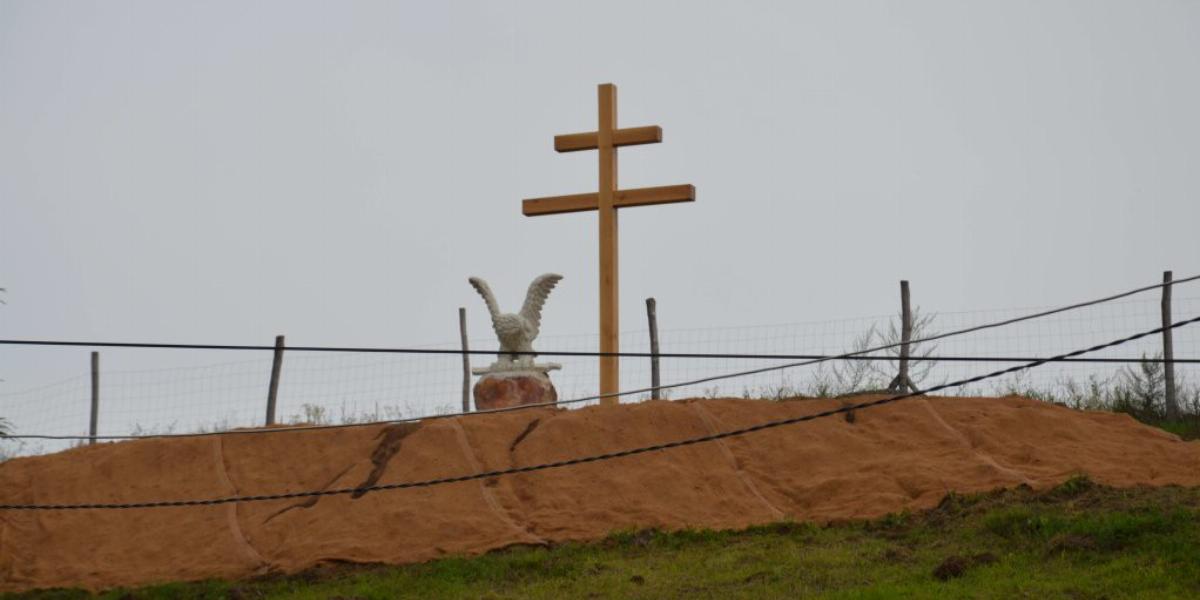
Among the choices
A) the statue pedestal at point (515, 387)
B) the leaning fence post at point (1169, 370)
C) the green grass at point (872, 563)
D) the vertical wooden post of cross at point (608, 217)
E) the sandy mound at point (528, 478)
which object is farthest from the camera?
the leaning fence post at point (1169, 370)

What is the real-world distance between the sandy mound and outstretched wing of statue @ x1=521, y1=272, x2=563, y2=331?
99 centimetres

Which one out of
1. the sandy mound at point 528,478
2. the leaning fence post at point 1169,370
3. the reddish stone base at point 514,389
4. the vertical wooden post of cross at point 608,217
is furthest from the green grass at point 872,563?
the leaning fence post at point 1169,370

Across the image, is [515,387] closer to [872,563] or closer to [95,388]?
[872,563]

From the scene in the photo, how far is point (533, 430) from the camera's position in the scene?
15797 millimetres

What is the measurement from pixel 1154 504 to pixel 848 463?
2.82 meters

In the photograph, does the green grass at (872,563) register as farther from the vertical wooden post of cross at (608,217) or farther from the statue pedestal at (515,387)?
the vertical wooden post of cross at (608,217)

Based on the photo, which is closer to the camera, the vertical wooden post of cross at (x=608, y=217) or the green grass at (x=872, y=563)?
the green grass at (x=872, y=563)

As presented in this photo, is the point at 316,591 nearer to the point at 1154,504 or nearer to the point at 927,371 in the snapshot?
the point at 1154,504

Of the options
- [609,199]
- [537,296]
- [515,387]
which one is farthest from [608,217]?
[515,387]

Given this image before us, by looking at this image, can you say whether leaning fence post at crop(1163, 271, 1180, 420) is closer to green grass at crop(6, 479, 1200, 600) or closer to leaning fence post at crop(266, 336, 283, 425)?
green grass at crop(6, 479, 1200, 600)

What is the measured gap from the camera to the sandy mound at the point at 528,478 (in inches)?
568

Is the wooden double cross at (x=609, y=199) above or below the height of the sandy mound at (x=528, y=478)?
above

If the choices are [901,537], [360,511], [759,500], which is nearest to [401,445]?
[360,511]

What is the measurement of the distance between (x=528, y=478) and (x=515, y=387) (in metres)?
1.30
